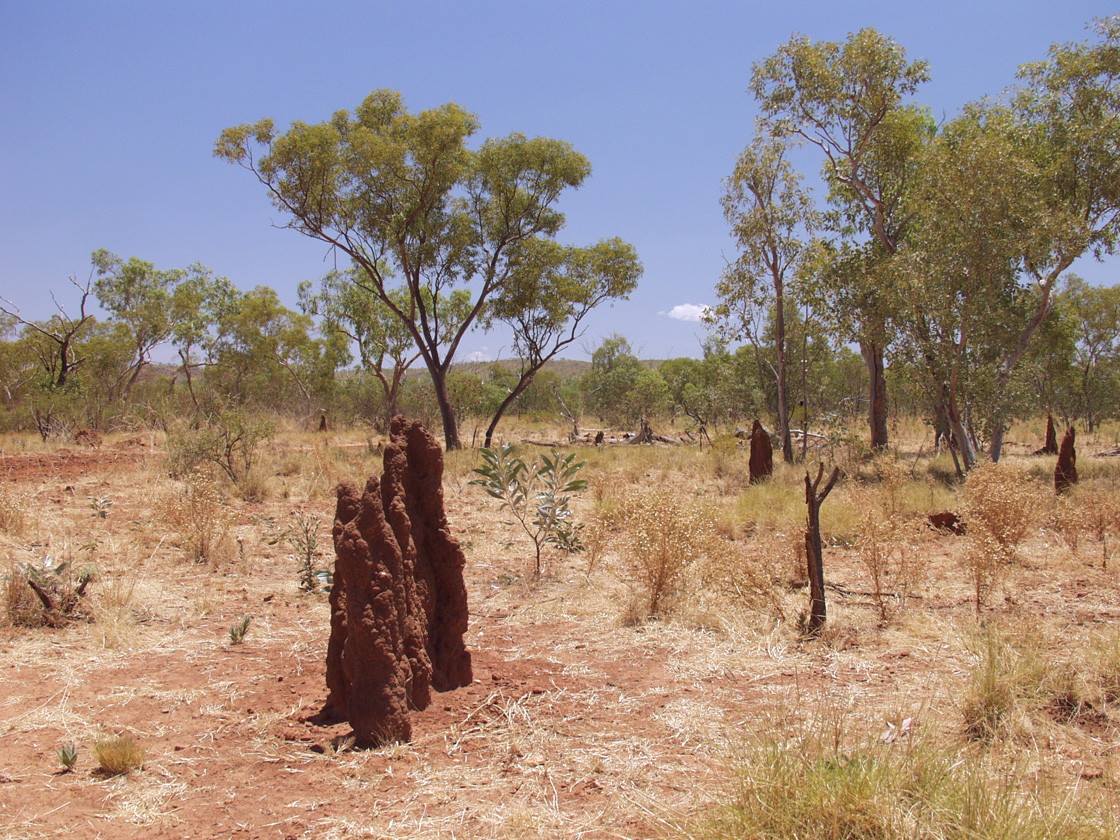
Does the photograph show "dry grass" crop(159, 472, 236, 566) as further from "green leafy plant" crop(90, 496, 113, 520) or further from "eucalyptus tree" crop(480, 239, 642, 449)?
"eucalyptus tree" crop(480, 239, 642, 449)

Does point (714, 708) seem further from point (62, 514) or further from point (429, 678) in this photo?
point (62, 514)

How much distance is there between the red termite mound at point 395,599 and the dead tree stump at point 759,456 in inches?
324

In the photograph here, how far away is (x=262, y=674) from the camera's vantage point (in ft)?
13.5

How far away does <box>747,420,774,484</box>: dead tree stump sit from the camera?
11266mm

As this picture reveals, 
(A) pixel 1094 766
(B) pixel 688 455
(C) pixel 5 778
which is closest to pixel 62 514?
(C) pixel 5 778

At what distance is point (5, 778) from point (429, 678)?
1.81 meters

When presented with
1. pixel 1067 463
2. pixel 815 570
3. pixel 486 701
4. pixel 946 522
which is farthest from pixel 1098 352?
pixel 486 701

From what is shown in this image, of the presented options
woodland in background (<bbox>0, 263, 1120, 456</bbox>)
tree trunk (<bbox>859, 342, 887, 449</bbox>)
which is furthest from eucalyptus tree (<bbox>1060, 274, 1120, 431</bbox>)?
tree trunk (<bbox>859, 342, 887, 449</bbox>)

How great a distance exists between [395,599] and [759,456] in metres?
9.02

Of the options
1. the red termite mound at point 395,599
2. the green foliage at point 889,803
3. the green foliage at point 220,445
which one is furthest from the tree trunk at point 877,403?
the green foliage at point 889,803

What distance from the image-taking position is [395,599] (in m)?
3.38

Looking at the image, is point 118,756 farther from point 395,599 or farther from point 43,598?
point 43,598

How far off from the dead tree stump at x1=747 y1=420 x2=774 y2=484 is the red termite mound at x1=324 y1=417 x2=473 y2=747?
8.23 m

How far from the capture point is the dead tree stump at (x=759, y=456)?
11.3 m
